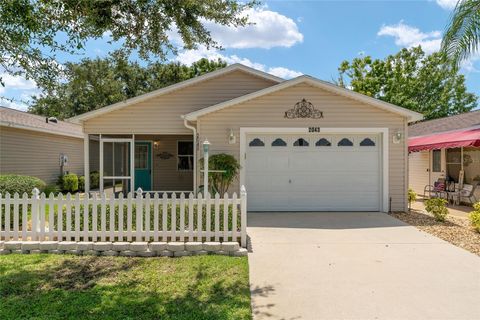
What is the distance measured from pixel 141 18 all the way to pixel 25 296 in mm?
4529

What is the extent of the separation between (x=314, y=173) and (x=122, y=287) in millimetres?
7355

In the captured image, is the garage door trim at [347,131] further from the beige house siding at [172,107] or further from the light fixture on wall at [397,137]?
the beige house siding at [172,107]

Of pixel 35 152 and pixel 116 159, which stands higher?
pixel 35 152

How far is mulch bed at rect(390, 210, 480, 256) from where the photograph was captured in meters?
7.10

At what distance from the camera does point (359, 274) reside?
17.1 ft

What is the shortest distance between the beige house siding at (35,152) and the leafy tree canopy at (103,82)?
57.7 inches

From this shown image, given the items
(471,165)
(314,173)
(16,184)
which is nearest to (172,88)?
(16,184)

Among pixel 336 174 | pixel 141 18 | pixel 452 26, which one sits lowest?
pixel 336 174

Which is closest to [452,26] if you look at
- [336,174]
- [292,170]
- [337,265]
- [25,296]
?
[336,174]

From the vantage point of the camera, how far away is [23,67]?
5105 mm

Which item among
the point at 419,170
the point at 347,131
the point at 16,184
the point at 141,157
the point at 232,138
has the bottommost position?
the point at 16,184

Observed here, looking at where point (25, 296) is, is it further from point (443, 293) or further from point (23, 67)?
point (443, 293)

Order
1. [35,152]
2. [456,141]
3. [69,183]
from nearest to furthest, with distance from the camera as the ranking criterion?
[456,141] < [35,152] < [69,183]

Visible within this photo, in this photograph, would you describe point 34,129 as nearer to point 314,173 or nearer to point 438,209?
point 314,173
